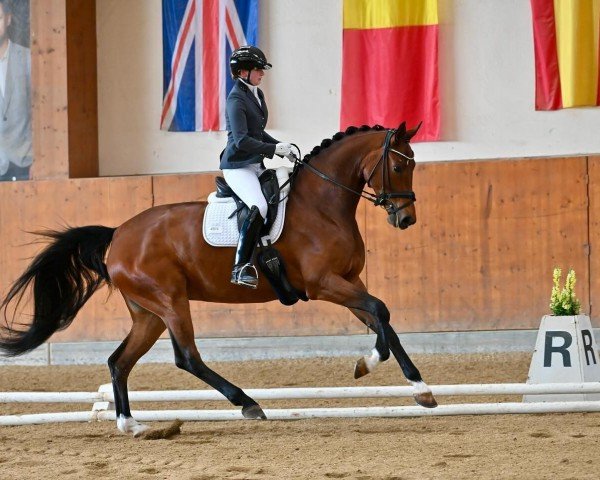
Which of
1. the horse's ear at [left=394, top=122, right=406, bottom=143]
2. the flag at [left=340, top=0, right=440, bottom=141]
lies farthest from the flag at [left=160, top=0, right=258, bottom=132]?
the horse's ear at [left=394, top=122, right=406, bottom=143]

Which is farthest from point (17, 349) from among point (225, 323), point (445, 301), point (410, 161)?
point (445, 301)

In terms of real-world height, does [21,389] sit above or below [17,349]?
below

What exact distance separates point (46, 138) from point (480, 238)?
15.4 ft

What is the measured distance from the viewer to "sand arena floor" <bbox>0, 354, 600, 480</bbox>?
4.35 metres

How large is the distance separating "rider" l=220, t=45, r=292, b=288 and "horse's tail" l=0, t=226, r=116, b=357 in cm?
103

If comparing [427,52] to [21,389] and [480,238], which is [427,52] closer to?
[480,238]

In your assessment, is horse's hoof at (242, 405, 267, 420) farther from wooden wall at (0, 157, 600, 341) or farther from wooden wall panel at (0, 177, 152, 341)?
wooden wall panel at (0, 177, 152, 341)

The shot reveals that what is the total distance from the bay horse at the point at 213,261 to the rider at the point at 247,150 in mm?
193

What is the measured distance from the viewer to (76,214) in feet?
33.2

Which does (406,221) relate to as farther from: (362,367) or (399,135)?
(362,367)

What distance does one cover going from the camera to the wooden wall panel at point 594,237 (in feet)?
28.7

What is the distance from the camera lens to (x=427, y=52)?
379 inches

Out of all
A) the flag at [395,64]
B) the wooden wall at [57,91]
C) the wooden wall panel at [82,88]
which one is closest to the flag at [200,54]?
the wooden wall panel at [82,88]

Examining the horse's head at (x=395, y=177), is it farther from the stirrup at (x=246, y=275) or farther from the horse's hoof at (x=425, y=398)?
the horse's hoof at (x=425, y=398)
